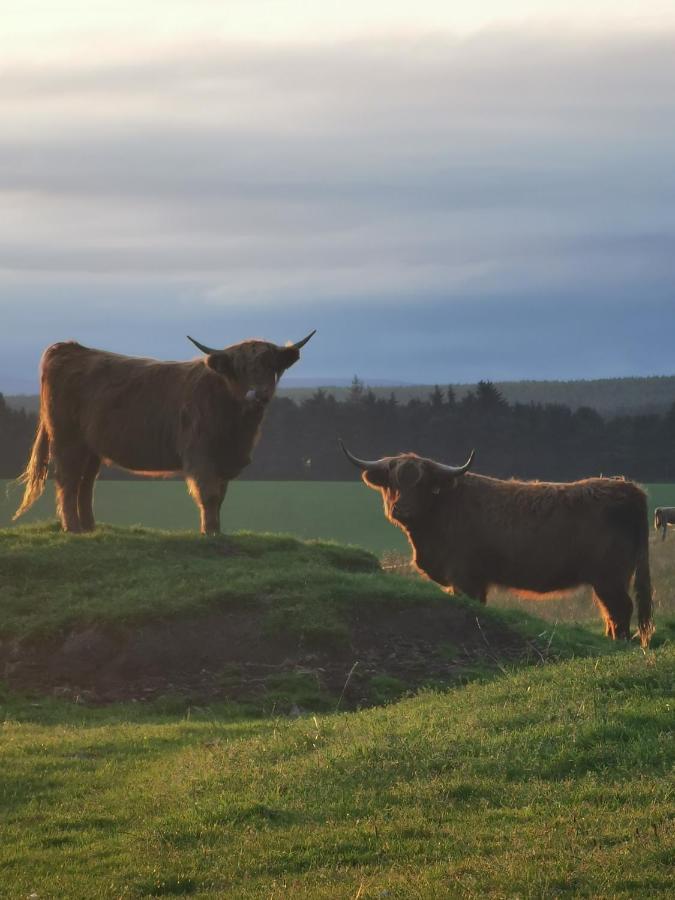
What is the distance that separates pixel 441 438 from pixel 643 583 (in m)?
46.2

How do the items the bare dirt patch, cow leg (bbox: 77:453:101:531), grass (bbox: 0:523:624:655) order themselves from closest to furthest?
the bare dirt patch, grass (bbox: 0:523:624:655), cow leg (bbox: 77:453:101:531)

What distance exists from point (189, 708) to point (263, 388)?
4978mm

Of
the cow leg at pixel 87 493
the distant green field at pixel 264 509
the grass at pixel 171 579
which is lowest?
the distant green field at pixel 264 509

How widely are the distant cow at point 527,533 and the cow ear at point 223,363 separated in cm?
171

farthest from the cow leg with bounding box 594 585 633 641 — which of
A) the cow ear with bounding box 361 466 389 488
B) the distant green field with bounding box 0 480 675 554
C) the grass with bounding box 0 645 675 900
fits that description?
the distant green field with bounding box 0 480 675 554

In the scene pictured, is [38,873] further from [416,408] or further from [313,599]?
[416,408]

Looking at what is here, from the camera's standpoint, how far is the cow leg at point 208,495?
17344mm

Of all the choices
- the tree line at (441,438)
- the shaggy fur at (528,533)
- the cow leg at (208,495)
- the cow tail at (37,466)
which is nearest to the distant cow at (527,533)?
the shaggy fur at (528,533)

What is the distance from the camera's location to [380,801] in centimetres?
797

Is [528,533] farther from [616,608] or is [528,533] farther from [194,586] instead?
[194,586]

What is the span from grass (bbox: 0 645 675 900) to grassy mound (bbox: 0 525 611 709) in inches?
91.9

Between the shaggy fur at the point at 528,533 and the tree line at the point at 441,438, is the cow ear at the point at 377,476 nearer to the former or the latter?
the shaggy fur at the point at 528,533

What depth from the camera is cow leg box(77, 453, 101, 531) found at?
19.0 m

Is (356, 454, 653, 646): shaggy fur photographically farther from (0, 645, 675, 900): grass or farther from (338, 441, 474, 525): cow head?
(0, 645, 675, 900): grass
